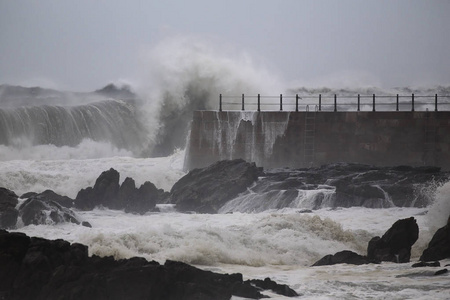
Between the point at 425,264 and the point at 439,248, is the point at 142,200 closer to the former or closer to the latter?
the point at 439,248

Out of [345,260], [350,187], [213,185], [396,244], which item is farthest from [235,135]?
[345,260]

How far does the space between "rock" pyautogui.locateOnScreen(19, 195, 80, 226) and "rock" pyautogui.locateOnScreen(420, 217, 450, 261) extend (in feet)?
28.5

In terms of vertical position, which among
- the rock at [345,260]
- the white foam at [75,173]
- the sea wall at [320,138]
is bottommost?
the rock at [345,260]

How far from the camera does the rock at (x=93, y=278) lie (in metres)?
12.8

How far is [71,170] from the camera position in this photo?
33.4 metres

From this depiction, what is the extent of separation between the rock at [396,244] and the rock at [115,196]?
9.40 meters

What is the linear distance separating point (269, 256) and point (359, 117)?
1261 cm

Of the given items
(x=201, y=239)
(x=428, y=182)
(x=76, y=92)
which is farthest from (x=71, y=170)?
(x=76, y=92)

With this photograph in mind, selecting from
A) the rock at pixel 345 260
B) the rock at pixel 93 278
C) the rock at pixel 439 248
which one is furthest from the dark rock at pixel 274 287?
the rock at pixel 439 248

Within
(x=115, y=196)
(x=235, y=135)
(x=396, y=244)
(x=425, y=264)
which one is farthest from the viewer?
(x=235, y=135)

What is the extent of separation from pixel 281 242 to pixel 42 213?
576 centimetres

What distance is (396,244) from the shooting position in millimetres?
16922

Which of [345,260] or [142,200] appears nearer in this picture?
[345,260]

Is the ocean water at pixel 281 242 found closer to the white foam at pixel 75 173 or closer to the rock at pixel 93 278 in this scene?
the rock at pixel 93 278
